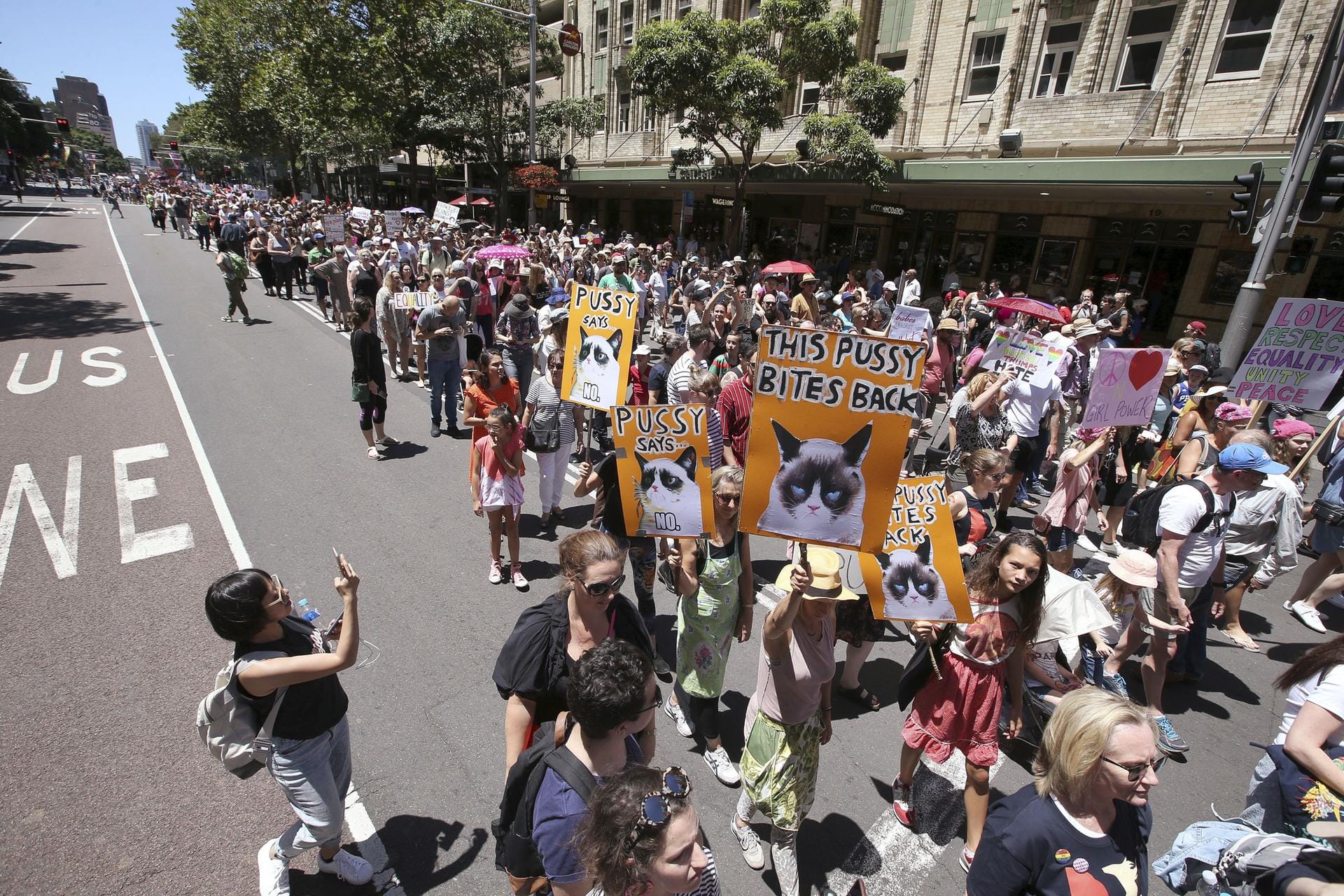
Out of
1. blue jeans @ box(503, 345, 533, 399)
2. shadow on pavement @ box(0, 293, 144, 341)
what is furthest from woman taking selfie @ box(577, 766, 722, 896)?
shadow on pavement @ box(0, 293, 144, 341)

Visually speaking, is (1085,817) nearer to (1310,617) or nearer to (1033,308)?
(1310,617)

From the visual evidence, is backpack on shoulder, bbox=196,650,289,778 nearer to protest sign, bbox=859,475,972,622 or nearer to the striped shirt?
protest sign, bbox=859,475,972,622

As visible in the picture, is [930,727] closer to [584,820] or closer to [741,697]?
[741,697]

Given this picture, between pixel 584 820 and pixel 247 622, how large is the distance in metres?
1.52

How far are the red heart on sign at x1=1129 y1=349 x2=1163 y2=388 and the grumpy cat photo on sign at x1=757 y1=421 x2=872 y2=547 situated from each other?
14.7ft

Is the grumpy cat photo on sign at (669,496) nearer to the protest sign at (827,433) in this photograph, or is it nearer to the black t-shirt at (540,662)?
the protest sign at (827,433)

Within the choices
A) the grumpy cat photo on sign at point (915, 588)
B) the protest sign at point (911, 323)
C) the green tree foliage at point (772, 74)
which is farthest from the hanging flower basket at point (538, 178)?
the grumpy cat photo on sign at point (915, 588)

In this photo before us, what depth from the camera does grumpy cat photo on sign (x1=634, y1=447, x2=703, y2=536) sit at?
3.57 m

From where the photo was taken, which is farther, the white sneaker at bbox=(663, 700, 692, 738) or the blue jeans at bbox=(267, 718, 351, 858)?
the white sneaker at bbox=(663, 700, 692, 738)

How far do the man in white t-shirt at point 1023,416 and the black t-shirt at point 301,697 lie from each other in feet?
19.2

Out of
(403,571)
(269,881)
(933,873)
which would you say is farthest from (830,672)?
(403,571)

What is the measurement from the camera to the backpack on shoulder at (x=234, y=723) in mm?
2504

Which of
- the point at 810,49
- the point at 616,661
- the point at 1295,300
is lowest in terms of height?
the point at 616,661

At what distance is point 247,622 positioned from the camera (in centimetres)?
249
